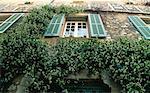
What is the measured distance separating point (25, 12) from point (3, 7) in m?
1.45

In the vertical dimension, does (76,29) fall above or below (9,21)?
below

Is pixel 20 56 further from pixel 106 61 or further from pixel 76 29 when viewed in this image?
pixel 76 29

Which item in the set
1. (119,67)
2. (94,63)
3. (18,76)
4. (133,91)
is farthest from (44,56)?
(133,91)

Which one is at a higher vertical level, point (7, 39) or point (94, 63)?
point (7, 39)

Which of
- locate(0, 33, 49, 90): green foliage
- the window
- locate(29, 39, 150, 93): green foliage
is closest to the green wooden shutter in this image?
locate(0, 33, 49, 90): green foliage

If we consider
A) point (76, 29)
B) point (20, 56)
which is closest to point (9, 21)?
point (76, 29)

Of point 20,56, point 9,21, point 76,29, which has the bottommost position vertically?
point 76,29

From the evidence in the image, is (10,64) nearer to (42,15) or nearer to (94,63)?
(94,63)

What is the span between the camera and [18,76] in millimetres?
7113

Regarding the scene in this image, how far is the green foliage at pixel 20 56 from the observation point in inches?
277

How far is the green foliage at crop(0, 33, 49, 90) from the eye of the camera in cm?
705

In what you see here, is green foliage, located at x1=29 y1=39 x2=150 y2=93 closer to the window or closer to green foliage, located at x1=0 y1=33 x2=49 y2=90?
green foliage, located at x1=0 y1=33 x2=49 y2=90

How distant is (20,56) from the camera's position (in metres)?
7.27

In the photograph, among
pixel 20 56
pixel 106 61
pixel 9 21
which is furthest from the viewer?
A: pixel 9 21
